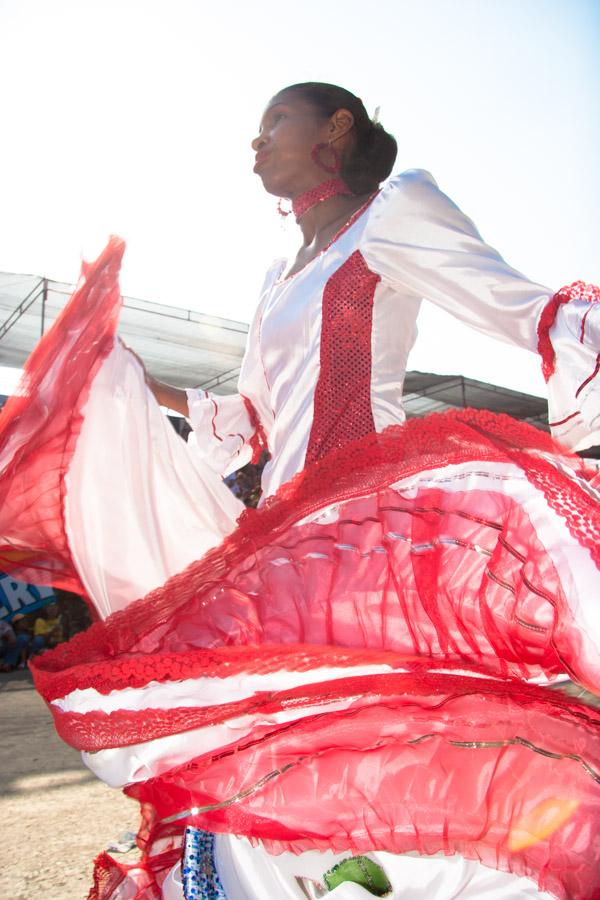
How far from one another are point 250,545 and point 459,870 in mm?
542

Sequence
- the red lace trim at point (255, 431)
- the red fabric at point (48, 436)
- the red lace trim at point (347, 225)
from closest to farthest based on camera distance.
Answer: the red fabric at point (48, 436) → the red lace trim at point (347, 225) → the red lace trim at point (255, 431)

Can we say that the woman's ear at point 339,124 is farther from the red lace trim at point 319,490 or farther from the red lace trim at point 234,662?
the red lace trim at point 234,662

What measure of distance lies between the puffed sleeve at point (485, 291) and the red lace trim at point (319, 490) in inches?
3.8

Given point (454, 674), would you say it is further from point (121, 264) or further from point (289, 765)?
point (121, 264)

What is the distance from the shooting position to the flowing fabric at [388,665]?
87 centimetres

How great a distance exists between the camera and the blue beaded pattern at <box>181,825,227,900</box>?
3.89ft

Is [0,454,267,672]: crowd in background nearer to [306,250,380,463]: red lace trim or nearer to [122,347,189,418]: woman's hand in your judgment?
[122,347,189,418]: woman's hand

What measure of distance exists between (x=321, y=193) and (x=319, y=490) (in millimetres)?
775

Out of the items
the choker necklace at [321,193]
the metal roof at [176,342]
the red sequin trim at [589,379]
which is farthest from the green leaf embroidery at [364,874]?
the metal roof at [176,342]

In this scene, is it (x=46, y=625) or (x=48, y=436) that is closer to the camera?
(x=48, y=436)

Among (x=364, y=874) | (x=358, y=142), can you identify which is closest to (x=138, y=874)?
(x=364, y=874)

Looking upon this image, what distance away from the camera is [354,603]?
3.22ft

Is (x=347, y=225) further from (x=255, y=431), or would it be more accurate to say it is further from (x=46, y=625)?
(x=46, y=625)

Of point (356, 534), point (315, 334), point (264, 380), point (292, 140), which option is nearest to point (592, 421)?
point (356, 534)
